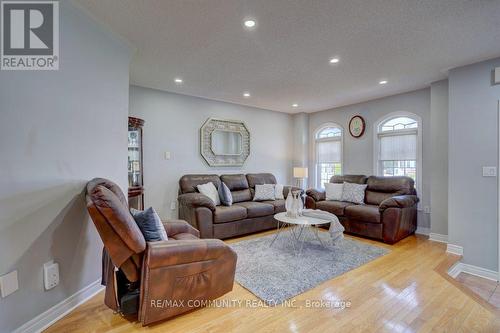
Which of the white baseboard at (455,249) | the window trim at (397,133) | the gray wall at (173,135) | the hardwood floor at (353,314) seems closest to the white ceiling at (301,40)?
the gray wall at (173,135)

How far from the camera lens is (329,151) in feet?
19.3

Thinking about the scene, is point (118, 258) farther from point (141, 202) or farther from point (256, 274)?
point (141, 202)

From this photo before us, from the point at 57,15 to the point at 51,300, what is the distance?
219cm

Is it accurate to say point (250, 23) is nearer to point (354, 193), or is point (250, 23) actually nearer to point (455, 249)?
point (354, 193)

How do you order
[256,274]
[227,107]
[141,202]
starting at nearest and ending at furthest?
[256,274], [141,202], [227,107]

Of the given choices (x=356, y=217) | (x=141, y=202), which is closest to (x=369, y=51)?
(x=356, y=217)

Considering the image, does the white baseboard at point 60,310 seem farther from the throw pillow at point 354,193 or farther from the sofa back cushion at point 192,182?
the throw pillow at point 354,193

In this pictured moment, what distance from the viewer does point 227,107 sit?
5.23m

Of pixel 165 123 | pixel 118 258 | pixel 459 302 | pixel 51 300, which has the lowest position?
pixel 459 302

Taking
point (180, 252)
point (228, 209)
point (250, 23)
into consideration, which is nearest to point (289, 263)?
point (228, 209)

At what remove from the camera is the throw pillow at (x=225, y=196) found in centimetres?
429

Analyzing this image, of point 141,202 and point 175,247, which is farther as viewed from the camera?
point 141,202

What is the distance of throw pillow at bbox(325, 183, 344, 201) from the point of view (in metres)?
4.70

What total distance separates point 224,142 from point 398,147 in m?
3.39
